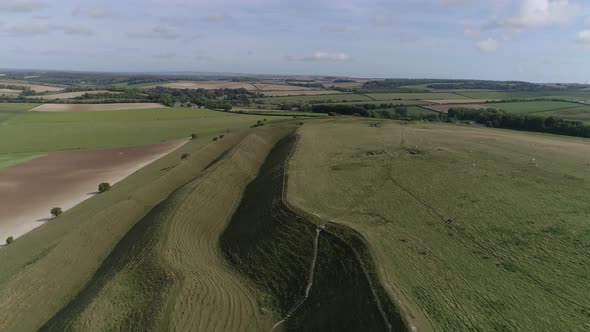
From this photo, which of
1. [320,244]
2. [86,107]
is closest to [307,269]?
[320,244]

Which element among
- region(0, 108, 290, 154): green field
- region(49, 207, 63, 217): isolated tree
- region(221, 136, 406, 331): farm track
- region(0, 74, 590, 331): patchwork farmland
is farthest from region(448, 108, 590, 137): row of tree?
region(49, 207, 63, 217): isolated tree

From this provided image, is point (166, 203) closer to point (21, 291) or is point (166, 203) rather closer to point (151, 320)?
point (21, 291)

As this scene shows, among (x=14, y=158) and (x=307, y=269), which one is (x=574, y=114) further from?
(x=14, y=158)

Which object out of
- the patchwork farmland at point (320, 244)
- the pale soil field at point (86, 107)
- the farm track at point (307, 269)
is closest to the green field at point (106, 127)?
the pale soil field at point (86, 107)

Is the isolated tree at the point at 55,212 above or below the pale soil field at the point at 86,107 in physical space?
below

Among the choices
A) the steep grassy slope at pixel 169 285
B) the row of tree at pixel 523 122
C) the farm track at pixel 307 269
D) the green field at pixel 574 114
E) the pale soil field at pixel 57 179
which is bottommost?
the pale soil field at pixel 57 179

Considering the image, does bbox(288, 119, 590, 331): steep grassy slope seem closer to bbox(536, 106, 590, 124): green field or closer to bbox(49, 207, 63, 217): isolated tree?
bbox(49, 207, 63, 217): isolated tree

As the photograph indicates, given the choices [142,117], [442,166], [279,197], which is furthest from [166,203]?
[142,117]

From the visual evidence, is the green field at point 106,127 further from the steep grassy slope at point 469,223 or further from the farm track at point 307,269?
the farm track at point 307,269
